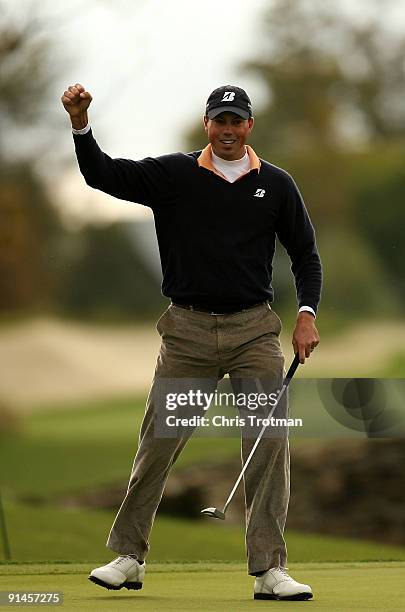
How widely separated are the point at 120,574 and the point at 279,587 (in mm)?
447

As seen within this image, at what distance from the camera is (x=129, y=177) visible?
4.43m

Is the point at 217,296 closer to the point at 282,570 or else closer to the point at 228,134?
the point at 228,134

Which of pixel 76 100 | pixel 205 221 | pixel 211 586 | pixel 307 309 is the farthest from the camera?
pixel 211 586

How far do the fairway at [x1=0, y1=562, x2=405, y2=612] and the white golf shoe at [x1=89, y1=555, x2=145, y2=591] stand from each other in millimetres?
34

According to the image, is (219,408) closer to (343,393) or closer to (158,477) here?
(158,477)

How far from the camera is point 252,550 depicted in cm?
439

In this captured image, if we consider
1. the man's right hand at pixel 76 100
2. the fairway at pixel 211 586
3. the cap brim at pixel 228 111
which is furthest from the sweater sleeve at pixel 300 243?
the fairway at pixel 211 586

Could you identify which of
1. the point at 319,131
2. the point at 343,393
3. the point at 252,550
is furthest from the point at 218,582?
the point at 319,131

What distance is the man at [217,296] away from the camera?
4.41 metres

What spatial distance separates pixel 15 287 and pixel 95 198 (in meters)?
0.98

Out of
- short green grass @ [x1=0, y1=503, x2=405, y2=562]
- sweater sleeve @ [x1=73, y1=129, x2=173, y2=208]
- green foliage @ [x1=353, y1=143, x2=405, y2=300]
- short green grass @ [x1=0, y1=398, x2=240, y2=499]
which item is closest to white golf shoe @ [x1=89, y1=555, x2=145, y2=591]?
sweater sleeve @ [x1=73, y1=129, x2=173, y2=208]

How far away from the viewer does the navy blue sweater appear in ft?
14.5

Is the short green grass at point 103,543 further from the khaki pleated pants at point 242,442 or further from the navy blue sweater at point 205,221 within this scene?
the navy blue sweater at point 205,221

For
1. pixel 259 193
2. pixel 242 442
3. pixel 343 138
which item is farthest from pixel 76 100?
pixel 343 138
